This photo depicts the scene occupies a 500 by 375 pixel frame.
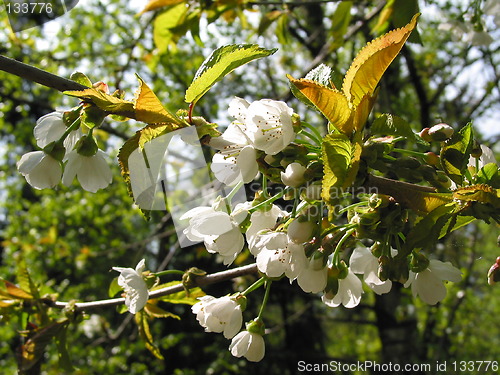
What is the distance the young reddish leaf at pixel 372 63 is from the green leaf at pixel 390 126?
1.8 inches

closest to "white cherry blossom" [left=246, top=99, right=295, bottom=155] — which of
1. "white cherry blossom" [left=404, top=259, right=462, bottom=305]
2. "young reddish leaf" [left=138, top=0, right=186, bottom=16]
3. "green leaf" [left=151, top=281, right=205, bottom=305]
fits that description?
"white cherry blossom" [left=404, top=259, right=462, bottom=305]

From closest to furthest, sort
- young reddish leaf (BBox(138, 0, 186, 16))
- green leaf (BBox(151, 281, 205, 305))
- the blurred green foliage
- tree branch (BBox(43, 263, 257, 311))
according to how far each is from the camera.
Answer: tree branch (BBox(43, 263, 257, 311)) → green leaf (BBox(151, 281, 205, 305)) → young reddish leaf (BBox(138, 0, 186, 16)) → the blurred green foliage

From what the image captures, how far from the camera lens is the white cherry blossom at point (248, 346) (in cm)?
80

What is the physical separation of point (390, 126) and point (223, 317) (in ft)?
1.36

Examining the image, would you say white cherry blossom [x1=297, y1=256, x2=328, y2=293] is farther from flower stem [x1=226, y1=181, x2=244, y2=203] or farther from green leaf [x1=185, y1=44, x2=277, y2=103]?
green leaf [x1=185, y1=44, x2=277, y2=103]

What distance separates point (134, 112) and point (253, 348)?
448 mm

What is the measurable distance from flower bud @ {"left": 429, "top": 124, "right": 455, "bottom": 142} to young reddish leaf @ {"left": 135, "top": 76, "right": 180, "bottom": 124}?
1.18 feet

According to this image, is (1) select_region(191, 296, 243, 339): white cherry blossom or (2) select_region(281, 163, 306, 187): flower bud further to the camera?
(1) select_region(191, 296, 243, 339): white cherry blossom

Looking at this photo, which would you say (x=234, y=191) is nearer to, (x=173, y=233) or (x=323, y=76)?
(x=323, y=76)

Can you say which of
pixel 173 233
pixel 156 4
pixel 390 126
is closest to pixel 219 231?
pixel 390 126

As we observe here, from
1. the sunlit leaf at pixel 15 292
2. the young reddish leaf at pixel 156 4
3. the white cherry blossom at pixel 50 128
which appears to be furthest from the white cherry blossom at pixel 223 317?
the young reddish leaf at pixel 156 4

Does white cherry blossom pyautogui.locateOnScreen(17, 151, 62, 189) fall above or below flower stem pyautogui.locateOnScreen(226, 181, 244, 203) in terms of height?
above

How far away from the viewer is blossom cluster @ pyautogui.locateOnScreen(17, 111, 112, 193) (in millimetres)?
731

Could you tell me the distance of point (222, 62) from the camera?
0.62 metres
